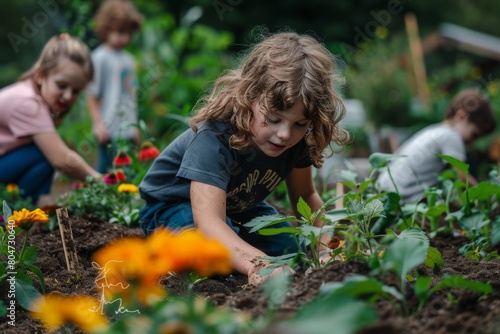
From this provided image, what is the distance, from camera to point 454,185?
3.21m

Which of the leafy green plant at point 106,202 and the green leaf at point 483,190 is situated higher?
the green leaf at point 483,190

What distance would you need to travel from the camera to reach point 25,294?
85.2 inches

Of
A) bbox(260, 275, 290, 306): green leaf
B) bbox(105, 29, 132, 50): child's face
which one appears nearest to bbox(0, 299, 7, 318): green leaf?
bbox(260, 275, 290, 306): green leaf

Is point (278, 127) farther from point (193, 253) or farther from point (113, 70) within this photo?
point (113, 70)

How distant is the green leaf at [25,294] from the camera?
7.04 feet

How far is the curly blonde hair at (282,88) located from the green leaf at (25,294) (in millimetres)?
788

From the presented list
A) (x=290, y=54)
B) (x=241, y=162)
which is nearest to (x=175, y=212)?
(x=241, y=162)

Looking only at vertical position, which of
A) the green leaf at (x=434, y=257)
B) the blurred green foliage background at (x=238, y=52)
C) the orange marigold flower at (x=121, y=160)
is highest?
the green leaf at (x=434, y=257)

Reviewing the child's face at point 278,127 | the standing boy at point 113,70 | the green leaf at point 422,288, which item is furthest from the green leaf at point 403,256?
the standing boy at point 113,70

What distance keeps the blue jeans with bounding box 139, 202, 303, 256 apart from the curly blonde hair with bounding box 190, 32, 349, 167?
0.32 meters

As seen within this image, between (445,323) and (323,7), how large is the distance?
17.9 m

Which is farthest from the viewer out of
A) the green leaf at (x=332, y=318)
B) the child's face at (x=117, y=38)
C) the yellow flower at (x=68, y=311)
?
the child's face at (x=117, y=38)

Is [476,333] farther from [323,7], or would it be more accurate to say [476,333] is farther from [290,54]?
[323,7]

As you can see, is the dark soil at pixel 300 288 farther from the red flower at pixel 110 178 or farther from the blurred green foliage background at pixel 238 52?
the blurred green foliage background at pixel 238 52
